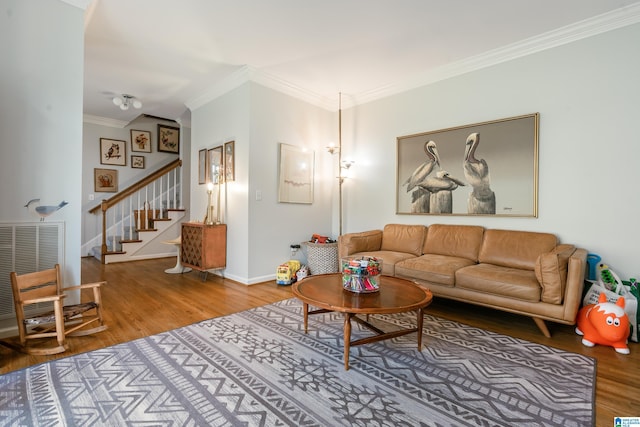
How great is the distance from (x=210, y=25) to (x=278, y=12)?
2.40 feet

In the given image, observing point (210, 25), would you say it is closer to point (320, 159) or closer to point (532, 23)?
point (320, 159)

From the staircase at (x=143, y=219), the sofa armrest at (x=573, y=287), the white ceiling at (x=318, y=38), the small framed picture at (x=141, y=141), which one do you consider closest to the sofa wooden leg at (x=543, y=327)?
the sofa armrest at (x=573, y=287)

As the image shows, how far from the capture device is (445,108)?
380 centimetres

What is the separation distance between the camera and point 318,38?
10.3ft

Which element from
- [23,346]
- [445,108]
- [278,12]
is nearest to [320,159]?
[445,108]

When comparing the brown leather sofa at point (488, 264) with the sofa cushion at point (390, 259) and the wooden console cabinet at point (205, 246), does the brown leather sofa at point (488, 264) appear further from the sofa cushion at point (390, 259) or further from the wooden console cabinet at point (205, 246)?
the wooden console cabinet at point (205, 246)

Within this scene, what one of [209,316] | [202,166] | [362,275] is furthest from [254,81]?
[362,275]

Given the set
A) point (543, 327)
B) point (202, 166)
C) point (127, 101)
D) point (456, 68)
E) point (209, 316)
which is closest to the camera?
point (543, 327)

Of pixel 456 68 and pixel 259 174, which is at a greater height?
pixel 456 68

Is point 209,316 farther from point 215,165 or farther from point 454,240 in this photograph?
point 454,240

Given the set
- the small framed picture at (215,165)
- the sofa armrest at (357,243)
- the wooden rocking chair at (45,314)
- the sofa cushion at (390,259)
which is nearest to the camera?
the wooden rocking chair at (45,314)

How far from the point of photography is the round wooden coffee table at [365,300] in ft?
6.08

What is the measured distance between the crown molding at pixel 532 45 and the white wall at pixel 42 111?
11.9 feet

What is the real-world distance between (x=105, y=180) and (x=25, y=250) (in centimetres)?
475
